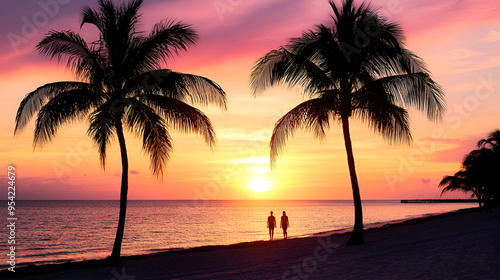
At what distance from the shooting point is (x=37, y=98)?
12.9m

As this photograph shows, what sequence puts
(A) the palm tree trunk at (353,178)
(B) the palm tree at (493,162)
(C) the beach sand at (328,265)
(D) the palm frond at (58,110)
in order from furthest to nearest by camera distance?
(B) the palm tree at (493,162) → (A) the palm tree trunk at (353,178) → (D) the palm frond at (58,110) → (C) the beach sand at (328,265)

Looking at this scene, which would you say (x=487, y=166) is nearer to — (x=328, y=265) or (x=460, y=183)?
(x=460, y=183)

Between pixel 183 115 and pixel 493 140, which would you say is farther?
pixel 493 140

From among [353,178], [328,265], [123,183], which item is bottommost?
Result: [328,265]

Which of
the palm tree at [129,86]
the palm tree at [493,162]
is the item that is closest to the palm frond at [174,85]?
the palm tree at [129,86]

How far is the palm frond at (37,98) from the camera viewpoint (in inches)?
501

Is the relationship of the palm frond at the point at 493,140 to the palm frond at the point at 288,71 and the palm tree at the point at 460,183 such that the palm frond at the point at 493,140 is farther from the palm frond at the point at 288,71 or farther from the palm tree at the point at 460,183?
the palm frond at the point at 288,71

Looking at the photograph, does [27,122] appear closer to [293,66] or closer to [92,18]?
[92,18]

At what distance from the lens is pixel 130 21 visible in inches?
539

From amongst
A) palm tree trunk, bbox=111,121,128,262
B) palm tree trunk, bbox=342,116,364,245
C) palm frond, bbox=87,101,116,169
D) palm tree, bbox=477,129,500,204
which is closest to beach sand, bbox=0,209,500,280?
palm tree trunk, bbox=111,121,128,262

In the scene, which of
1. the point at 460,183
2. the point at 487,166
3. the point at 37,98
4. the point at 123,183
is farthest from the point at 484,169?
the point at 37,98

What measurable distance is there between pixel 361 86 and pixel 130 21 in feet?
30.2

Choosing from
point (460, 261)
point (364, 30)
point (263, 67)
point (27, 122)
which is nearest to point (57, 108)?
point (27, 122)

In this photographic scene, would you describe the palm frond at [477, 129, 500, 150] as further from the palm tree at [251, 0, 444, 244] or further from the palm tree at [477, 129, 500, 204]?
the palm tree at [251, 0, 444, 244]
